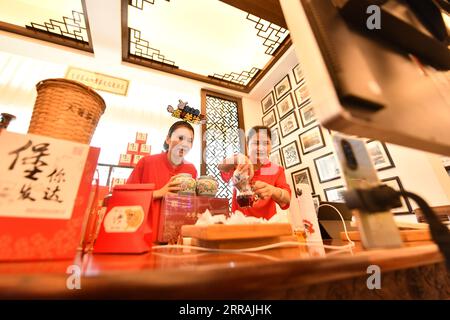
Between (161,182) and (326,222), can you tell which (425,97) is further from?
(161,182)

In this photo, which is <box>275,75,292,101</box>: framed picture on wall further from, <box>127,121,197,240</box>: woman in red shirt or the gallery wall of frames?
<box>127,121,197,240</box>: woman in red shirt

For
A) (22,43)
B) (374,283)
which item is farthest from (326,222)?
(22,43)

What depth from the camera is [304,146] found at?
237cm

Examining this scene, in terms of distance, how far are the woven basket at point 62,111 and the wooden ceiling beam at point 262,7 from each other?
77.8 inches

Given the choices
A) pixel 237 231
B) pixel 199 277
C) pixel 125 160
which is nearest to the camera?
pixel 199 277

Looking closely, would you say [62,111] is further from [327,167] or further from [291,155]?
[291,155]

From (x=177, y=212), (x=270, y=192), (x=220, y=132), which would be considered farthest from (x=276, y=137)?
(x=177, y=212)

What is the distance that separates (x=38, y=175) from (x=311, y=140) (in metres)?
2.33

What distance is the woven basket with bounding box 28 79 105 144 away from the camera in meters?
0.47

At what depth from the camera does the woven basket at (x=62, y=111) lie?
1.53 feet

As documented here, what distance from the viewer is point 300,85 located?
250 cm

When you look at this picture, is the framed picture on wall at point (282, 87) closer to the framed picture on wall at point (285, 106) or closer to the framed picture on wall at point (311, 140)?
the framed picture on wall at point (285, 106)

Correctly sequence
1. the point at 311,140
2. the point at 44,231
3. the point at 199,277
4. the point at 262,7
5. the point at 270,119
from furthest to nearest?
the point at 270,119 → the point at 311,140 → the point at 262,7 → the point at 44,231 → the point at 199,277

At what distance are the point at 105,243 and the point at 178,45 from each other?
8.52 feet
